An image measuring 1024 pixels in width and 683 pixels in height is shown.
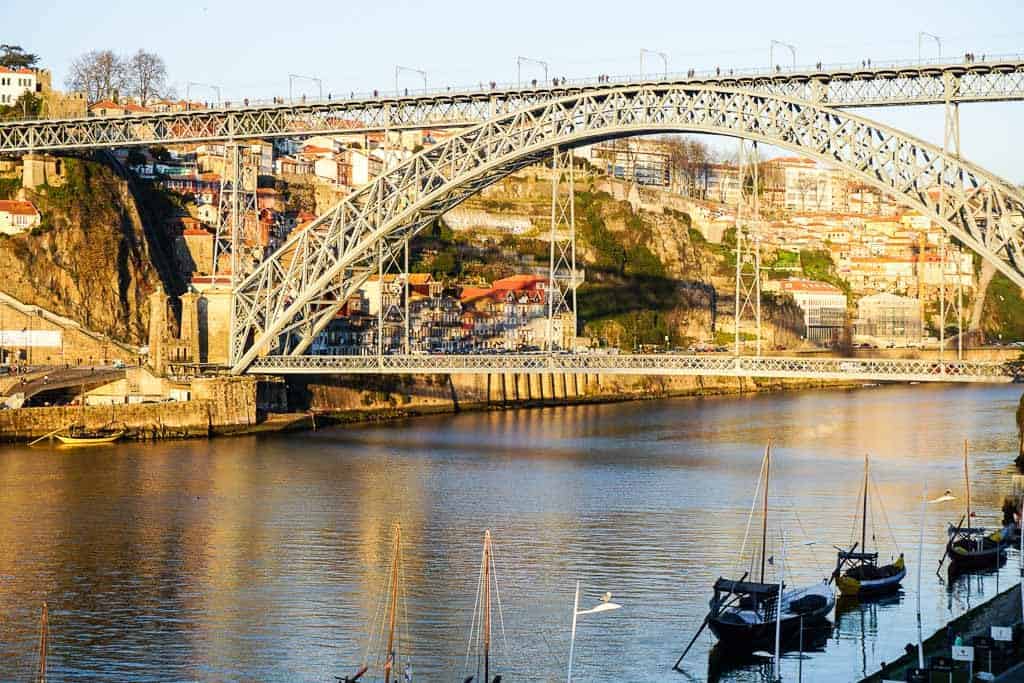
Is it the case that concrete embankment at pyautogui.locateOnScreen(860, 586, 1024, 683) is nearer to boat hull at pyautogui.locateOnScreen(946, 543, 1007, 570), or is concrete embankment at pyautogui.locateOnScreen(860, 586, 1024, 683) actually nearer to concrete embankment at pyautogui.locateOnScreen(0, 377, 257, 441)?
boat hull at pyautogui.locateOnScreen(946, 543, 1007, 570)

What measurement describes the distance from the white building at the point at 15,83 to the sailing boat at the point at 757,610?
60.8m

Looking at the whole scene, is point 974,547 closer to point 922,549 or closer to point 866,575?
point 922,549

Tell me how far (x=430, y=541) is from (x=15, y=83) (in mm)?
53177

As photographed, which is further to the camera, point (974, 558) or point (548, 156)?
point (548, 156)

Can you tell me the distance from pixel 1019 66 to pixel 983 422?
24820 mm

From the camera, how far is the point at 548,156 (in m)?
62.3

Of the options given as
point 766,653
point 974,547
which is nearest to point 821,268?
point 974,547

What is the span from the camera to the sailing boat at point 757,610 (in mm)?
28891

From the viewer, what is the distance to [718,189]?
483 feet

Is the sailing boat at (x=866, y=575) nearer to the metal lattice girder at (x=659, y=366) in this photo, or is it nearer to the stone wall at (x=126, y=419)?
the metal lattice girder at (x=659, y=366)

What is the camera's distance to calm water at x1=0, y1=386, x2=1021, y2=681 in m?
28.1

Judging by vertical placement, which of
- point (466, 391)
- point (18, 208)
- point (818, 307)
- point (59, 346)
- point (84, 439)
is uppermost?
point (18, 208)

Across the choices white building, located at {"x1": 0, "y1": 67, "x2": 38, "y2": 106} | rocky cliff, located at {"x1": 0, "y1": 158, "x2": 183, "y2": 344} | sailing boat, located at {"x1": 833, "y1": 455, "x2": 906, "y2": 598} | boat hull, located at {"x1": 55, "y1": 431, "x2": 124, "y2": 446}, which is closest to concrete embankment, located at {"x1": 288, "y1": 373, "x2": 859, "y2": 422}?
rocky cliff, located at {"x1": 0, "y1": 158, "x2": 183, "y2": 344}

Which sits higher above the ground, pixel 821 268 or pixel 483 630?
pixel 821 268
